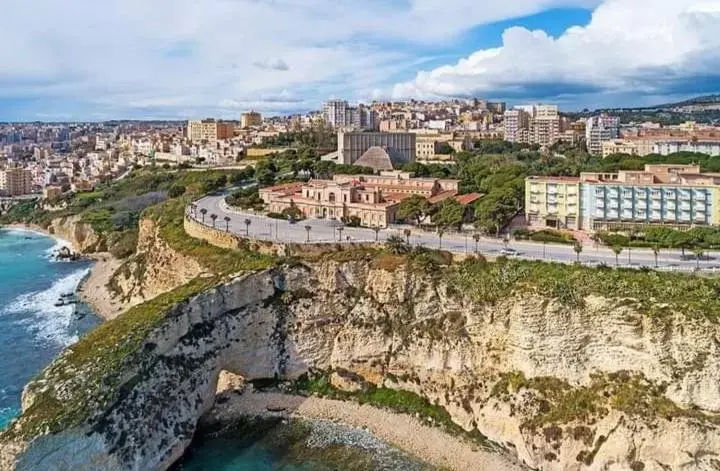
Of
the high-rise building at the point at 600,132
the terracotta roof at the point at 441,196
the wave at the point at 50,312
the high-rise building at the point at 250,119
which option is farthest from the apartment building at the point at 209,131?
the terracotta roof at the point at 441,196

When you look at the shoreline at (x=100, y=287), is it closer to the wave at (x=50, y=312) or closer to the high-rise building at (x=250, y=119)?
the wave at (x=50, y=312)

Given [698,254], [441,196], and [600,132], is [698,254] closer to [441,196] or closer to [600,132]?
[441,196]

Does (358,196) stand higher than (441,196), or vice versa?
(358,196)

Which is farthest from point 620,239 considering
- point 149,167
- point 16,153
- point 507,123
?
point 16,153

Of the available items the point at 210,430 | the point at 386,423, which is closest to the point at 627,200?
the point at 386,423

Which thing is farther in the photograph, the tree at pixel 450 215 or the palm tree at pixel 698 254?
the tree at pixel 450 215

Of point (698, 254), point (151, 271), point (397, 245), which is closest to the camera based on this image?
point (698, 254)
